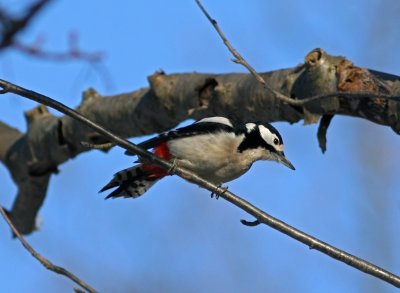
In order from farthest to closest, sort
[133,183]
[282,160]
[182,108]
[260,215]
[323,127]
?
1. [182,108]
2. [282,160]
3. [133,183]
4. [323,127]
5. [260,215]

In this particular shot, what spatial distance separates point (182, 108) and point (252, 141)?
1.75ft

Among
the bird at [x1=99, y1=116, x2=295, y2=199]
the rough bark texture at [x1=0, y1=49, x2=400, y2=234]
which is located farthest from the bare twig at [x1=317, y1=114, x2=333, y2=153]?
the bird at [x1=99, y1=116, x2=295, y2=199]

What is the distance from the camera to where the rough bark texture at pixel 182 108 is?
12.3ft

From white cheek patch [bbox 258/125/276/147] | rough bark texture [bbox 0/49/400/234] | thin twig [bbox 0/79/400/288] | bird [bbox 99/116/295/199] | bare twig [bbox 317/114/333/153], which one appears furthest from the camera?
white cheek patch [bbox 258/125/276/147]

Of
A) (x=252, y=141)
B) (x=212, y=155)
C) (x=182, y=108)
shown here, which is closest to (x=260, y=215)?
(x=212, y=155)

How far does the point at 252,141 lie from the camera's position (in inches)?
166

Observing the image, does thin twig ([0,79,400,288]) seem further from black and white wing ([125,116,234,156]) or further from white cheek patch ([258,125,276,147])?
white cheek patch ([258,125,276,147])

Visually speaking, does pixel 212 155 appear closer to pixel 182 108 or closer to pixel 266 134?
pixel 266 134

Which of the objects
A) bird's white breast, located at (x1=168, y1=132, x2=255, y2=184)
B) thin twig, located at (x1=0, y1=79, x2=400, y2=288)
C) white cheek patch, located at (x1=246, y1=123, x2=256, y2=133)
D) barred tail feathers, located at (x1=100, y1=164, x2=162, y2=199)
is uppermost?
white cheek patch, located at (x1=246, y1=123, x2=256, y2=133)

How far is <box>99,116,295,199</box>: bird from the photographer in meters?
4.11

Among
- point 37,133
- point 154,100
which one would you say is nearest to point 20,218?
point 37,133

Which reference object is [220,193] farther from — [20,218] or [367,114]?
[20,218]

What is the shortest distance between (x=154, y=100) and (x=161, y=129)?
23 cm

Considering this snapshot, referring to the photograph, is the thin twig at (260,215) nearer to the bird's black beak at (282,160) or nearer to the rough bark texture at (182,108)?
the rough bark texture at (182,108)
